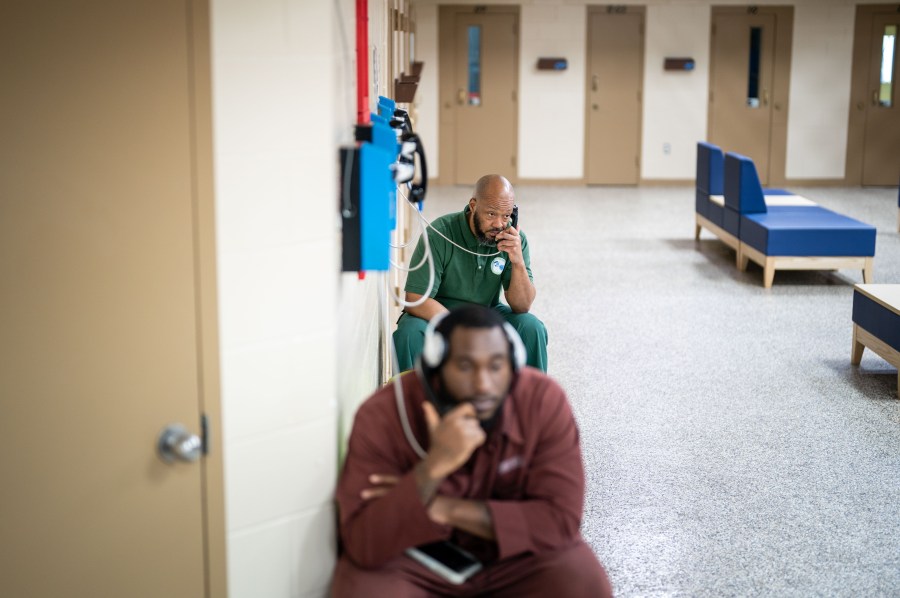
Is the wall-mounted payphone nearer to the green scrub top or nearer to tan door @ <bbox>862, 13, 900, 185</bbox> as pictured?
the green scrub top

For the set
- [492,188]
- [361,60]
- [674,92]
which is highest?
[674,92]

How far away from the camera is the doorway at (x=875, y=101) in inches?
597

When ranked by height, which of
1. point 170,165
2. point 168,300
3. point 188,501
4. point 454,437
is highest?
point 170,165

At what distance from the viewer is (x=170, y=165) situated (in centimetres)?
234

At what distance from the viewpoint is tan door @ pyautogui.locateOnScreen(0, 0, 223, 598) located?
229cm

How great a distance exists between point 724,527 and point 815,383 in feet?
7.28

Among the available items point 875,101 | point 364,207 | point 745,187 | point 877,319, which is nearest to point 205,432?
point 364,207

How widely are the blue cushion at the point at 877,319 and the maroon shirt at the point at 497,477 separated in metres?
3.70

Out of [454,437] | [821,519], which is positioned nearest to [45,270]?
[454,437]

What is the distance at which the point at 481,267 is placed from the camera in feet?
15.1

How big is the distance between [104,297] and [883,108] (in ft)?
49.3

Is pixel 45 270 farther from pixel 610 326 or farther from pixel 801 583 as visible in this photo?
pixel 610 326

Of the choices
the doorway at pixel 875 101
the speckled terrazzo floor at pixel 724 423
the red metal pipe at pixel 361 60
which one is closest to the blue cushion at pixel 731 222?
the speckled terrazzo floor at pixel 724 423

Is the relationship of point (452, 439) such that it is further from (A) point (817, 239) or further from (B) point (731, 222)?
(B) point (731, 222)
